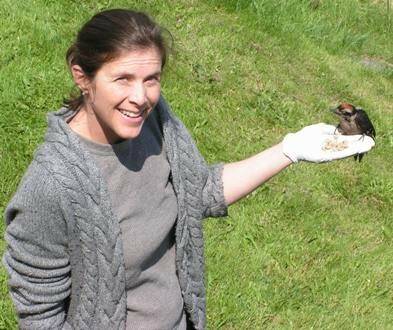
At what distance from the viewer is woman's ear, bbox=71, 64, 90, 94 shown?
82.2 inches

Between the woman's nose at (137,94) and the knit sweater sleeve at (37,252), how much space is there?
1.13 feet

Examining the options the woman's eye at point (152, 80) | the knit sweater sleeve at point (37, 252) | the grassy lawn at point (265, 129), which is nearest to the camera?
the knit sweater sleeve at point (37, 252)

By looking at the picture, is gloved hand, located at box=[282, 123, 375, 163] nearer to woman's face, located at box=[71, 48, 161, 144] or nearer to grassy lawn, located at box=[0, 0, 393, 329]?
grassy lawn, located at box=[0, 0, 393, 329]

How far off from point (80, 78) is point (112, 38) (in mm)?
197

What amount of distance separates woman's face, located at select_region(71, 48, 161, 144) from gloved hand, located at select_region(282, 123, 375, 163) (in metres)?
0.82

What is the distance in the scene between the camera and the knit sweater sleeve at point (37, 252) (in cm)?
194

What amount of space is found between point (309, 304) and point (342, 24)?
16.6 feet

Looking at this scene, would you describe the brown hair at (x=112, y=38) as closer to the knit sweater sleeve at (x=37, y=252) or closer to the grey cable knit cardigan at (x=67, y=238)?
the grey cable knit cardigan at (x=67, y=238)

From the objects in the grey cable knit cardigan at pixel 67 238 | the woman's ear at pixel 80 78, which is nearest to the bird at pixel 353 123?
the grey cable knit cardigan at pixel 67 238

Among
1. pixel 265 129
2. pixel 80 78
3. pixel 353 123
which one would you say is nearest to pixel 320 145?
pixel 353 123

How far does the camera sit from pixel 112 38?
2.00 metres

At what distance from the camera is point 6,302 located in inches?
140

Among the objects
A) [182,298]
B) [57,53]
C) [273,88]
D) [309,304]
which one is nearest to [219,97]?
[273,88]

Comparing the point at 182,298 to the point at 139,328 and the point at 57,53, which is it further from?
the point at 57,53
